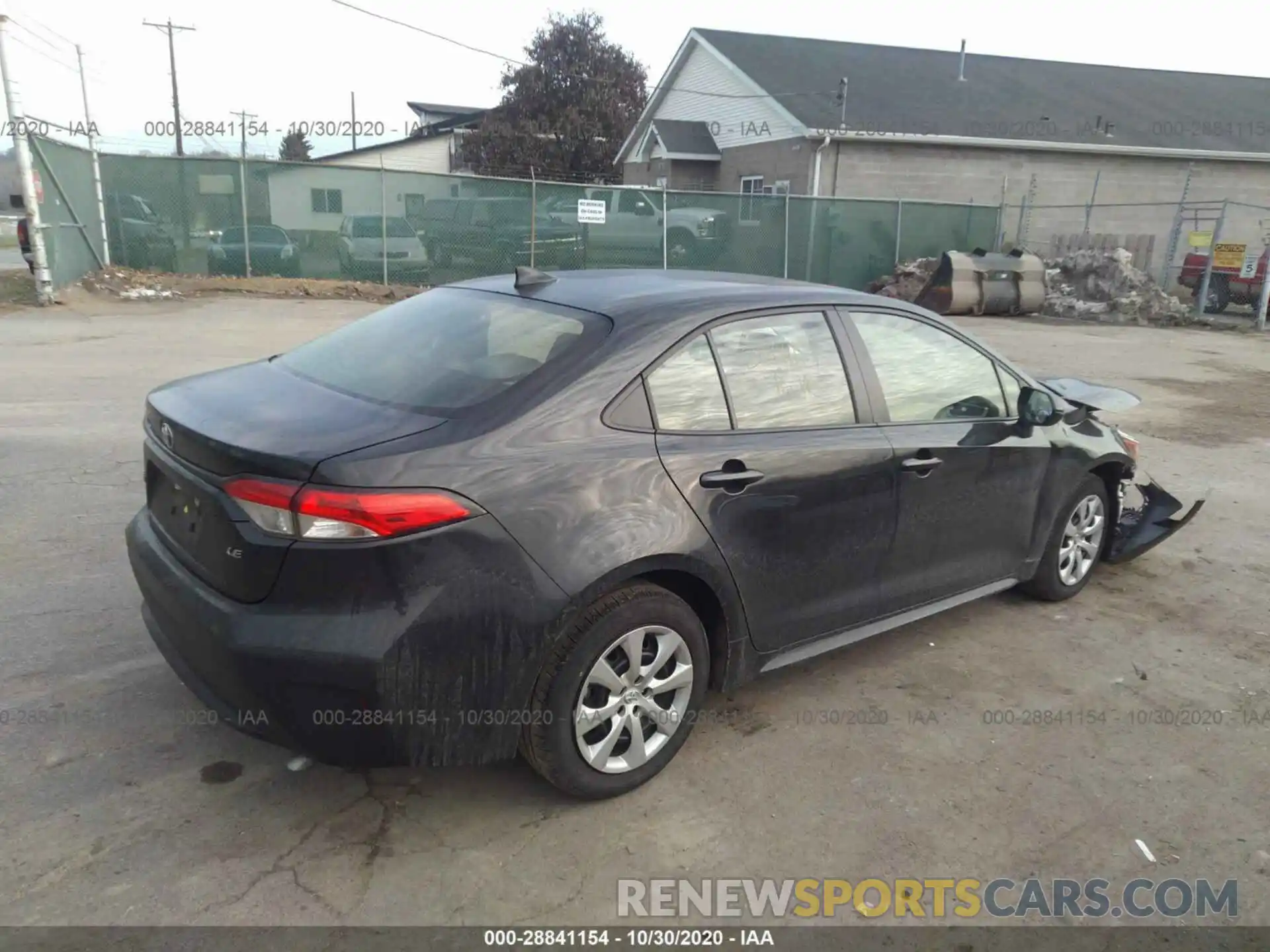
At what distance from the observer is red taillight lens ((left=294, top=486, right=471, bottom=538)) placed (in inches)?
97.7

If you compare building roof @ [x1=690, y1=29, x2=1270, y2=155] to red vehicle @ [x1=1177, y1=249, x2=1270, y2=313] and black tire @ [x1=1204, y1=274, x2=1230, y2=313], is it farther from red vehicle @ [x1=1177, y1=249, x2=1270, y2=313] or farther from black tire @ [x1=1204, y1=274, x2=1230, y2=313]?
black tire @ [x1=1204, y1=274, x2=1230, y2=313]

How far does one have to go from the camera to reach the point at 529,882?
2646 millimetres

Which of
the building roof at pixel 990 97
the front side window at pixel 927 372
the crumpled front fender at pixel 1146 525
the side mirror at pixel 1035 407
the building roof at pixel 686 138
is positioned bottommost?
the crumpled front fender at pixel 1146 525

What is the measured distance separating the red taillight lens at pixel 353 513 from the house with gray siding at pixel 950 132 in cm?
2253

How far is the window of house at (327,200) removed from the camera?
1723cm

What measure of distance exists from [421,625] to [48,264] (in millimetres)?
14544

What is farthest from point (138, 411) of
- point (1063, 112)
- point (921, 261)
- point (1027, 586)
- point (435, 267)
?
point (1063, 112)

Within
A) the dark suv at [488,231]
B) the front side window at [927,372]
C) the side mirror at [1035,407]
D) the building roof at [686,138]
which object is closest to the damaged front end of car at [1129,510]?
the side mirror at [1035,407]

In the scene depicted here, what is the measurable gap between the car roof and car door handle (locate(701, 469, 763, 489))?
0.55 m

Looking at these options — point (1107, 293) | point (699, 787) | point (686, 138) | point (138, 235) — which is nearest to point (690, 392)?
point (699, 787)

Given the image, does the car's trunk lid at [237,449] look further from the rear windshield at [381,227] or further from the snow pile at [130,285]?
the rear windshield at [381,227]

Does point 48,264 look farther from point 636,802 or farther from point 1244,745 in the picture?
point 1244,745

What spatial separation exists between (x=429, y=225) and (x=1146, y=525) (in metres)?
15.3

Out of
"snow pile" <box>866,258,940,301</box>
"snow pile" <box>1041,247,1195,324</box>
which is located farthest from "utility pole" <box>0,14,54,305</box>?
"snow pile" <box>1041,247,1195,324</box>
